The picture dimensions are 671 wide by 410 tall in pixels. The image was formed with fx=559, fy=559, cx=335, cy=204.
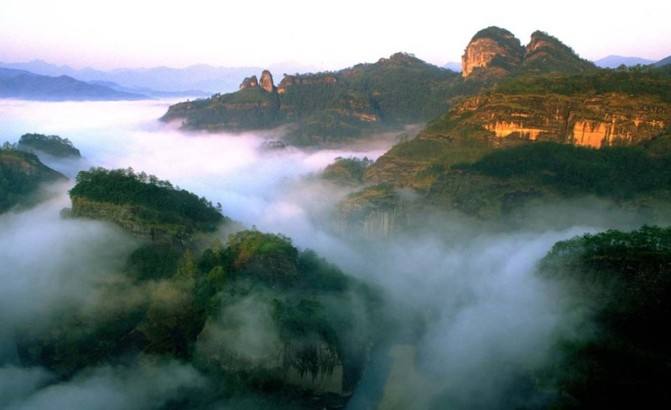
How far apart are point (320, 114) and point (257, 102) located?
22.2 metres

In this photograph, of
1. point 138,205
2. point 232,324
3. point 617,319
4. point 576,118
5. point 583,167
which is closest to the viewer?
point 617,319

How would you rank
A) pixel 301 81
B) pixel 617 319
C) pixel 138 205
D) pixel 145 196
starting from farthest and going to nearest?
pixel 301 81 < pixel 145 196 < pixel 138 205 < pixel 617 319

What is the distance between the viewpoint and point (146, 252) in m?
37.5

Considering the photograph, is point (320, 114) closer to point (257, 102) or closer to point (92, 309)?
point (257, 102)

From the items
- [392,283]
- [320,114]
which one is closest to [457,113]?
[392,283]

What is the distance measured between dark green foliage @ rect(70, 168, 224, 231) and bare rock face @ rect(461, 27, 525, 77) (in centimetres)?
7420

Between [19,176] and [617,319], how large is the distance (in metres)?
52.1

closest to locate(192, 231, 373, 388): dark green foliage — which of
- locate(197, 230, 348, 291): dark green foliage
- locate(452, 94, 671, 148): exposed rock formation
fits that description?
locate(197, 230, 348, 291): dark green foliage

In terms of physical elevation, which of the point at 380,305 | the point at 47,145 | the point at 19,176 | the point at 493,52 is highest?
the point at 493,52

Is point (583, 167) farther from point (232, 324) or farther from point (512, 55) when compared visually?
point (512, 55)

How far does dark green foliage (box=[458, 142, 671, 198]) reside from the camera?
45781 millimetres

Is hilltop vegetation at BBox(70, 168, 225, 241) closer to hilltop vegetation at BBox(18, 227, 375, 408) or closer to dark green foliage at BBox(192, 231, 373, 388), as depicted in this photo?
hilltop vegetation at BBox(18, 227, 375, 408)

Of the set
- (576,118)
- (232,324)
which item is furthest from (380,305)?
(576,118)

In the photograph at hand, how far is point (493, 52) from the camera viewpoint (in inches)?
4198
